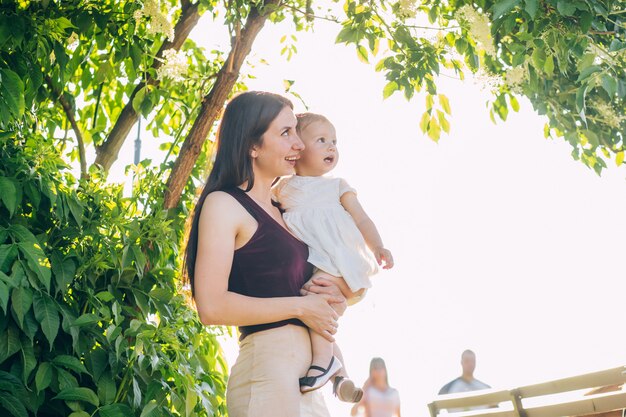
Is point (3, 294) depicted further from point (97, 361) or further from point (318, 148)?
point (318, 148)

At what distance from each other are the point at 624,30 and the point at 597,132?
119 cm

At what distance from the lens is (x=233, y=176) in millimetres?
2004

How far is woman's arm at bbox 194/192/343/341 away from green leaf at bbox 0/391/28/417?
712 millimetres

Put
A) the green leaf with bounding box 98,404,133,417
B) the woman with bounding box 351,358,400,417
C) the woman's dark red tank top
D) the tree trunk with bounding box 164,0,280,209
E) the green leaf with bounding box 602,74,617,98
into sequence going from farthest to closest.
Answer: the woman with bounding box 351,358,400,417 < the tree trunk with bounding box 164,0,280,209 < the green leaf with bounding box 602,74,617,98 < the green leaf with bounding box 98,404,133,417 < the woman's dark red tank top

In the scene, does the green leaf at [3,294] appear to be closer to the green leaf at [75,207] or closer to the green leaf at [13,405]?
the green leaf at [13,405]

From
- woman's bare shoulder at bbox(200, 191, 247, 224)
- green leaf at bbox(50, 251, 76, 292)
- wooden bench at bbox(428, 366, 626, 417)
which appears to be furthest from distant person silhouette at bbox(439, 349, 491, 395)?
woman's bare shoulder at bbox(200, 191, 247, 224)

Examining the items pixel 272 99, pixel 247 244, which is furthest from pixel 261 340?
pixel 272 99

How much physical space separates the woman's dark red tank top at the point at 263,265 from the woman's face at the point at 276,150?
0.11 m

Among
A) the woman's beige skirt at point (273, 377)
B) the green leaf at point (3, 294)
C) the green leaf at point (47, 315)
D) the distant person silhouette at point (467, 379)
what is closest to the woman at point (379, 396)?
the distant person silhouette at point (467, 379)

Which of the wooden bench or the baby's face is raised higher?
the baby's face

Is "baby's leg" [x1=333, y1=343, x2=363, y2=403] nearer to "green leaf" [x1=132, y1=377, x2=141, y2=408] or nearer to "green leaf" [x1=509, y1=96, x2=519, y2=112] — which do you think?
"green leaf" [x1=132, y1=377, x2=141, y2=408]

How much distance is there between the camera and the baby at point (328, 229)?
6.37ft

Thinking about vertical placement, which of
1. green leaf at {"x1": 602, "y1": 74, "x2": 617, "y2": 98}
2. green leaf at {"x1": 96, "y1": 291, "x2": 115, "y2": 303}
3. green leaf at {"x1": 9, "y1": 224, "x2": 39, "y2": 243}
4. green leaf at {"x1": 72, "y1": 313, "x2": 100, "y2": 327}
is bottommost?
green leaf at {"x1": 72, "y1": 313, "x2": 100, "y2": 327}

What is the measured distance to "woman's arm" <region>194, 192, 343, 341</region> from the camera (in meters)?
1.82
